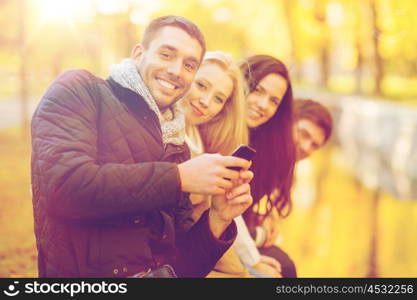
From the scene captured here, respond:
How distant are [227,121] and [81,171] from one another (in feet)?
2.07

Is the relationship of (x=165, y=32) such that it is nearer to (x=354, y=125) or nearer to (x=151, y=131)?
(x=151, y=131)

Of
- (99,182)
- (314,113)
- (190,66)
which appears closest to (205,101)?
(190,66)

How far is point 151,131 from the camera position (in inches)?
63.6

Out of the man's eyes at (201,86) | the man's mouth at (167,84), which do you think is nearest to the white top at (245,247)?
the man's eyes at (201,86)

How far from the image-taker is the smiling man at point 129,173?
1.45 meters

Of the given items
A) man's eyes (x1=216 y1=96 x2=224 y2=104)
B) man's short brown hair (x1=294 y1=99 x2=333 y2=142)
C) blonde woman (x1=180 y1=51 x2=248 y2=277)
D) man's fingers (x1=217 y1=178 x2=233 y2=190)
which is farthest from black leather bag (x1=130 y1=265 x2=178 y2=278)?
man's short brown hair (x1=294 y1=99 x2=333 y2=142)

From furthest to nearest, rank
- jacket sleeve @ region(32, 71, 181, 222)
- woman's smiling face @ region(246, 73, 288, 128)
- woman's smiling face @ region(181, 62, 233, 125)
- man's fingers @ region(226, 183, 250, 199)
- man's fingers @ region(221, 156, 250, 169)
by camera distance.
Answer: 1. woman's smiling face @ region(246, 73, 288, 128)
2. woman's smiling face @ region(181, 62, 233, 125)
3. man's fingers @ region(226, 183, 250, 199)
4. man's fingers @ region(221, 156, 250, 169)
5. jacket sleeve @ region(32, 71, 181, 222)

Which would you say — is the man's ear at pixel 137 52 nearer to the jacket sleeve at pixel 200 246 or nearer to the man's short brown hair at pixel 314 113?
the jacket sleeve at pixel 200 246

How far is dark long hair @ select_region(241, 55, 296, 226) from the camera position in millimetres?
2063

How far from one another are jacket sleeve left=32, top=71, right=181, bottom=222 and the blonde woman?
13.4 inches

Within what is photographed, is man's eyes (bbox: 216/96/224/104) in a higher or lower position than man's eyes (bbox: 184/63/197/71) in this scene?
lower

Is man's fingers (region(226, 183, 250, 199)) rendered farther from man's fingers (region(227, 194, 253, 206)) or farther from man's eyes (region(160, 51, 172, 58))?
man's eyes (region(160, 51, 172, 58))

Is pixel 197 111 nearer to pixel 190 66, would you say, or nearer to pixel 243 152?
pixel 190 66

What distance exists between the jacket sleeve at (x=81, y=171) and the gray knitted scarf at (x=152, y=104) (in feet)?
0.33
